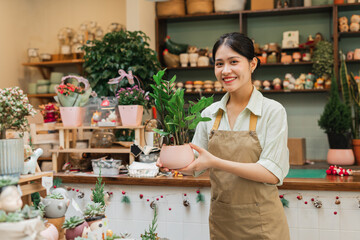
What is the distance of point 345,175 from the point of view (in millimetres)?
2773

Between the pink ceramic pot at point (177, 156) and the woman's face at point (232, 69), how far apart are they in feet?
1.13

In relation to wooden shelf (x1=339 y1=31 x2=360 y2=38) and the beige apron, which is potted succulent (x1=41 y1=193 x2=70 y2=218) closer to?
the beige apron

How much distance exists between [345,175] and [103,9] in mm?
4392

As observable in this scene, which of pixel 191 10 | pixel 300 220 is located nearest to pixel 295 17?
pixel 191 10

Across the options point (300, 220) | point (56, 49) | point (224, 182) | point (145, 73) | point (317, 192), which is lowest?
point (300, 220)

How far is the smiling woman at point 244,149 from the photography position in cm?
170

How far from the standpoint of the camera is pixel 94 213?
1.62 meters

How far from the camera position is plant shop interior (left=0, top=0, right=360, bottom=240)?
1.56 metres

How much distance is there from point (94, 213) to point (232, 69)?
80 cm

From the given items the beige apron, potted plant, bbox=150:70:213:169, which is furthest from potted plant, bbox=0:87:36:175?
the beige apron

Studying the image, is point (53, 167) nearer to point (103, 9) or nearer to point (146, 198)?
point (146, 198)

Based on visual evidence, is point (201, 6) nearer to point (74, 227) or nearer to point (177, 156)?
point (177, 156)

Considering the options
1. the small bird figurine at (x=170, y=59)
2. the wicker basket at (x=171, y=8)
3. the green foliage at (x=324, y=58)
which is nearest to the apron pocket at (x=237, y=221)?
the green foliage at (x=324, y=58)

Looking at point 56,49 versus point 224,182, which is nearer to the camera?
point 224,182
